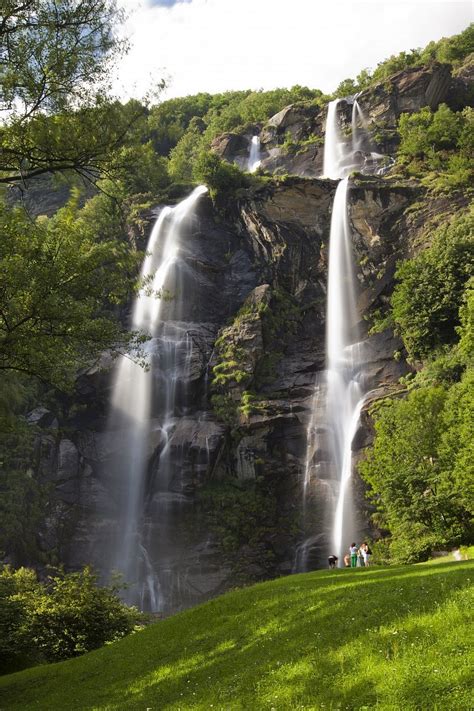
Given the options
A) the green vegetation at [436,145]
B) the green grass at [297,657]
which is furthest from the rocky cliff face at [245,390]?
the green grass at [297,657]

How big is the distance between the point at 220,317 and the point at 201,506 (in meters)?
15.9

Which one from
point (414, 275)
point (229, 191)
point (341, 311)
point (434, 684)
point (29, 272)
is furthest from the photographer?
point (229, 191)

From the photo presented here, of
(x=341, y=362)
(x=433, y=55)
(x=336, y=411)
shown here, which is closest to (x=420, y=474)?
(x=336, y=411)

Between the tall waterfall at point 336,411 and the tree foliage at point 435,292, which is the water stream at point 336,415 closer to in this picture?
the tall waterfall at point 336,411

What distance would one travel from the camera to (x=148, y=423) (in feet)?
119

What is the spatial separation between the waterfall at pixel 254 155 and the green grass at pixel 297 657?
5424 cm

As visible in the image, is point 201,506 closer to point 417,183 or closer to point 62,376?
point 62,376

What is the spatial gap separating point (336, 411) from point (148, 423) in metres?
A: 12.1

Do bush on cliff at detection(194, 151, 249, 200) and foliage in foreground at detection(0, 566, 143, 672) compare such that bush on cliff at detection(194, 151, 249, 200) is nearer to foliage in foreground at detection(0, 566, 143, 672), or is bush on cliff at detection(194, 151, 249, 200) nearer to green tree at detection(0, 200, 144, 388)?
green tree at detection(0, 200, 144, 388)

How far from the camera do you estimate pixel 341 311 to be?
40906mm

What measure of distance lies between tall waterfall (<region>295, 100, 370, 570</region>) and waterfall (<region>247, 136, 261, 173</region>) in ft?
64.7

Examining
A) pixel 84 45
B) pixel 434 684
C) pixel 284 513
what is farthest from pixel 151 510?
pixel 434 684

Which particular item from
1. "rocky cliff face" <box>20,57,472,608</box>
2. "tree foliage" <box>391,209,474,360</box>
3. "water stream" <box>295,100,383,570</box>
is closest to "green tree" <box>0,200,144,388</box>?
"rocky cliff face" <box>20,57,472,608</box>

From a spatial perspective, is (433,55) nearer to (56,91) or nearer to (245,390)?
(245,390)
